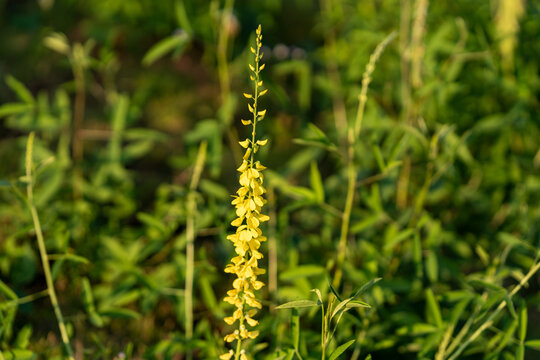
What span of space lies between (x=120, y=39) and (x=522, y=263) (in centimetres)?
441

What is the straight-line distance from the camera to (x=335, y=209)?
7.33 ft

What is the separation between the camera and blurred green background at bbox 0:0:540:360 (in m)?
2.05

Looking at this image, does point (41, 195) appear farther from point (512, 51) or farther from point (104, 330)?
point (512, 51)

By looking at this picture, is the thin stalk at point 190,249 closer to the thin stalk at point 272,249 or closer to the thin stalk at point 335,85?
the thin stalk at point 272,249

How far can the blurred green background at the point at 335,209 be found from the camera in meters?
2.05

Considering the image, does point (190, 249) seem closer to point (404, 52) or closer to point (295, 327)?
point (295, 327)

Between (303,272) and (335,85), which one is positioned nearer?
(303,272)

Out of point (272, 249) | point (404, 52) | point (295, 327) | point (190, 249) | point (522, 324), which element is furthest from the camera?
point (404, 52)

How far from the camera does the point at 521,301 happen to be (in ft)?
5.91

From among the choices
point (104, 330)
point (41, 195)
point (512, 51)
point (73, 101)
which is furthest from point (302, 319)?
point (73, 101)

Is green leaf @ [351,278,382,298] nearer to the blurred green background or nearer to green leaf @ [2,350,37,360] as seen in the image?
the blurred green background

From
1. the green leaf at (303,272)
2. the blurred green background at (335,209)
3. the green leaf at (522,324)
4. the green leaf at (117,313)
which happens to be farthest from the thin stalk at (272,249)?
the green leaf at (522,324)

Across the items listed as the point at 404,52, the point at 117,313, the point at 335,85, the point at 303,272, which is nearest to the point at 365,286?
the point at 303,272

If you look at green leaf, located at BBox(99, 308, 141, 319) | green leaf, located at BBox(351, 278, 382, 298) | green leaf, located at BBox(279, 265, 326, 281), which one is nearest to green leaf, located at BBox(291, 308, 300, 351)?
green leaf, located at BBox(351, 278, 382, 298)
